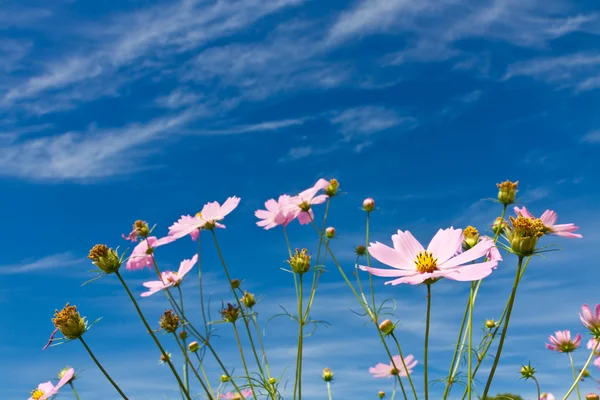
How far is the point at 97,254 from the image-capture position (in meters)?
1.85

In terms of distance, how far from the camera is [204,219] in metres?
2.32

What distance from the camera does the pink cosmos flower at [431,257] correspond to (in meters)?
1.40

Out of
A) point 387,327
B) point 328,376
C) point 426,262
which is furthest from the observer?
point 328,376

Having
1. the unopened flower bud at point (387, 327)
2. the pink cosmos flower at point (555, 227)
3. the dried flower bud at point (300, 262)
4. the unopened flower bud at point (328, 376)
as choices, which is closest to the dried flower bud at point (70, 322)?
the dried flower bud at point (300, 262)

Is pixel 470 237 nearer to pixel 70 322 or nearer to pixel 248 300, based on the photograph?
pixel 248 300

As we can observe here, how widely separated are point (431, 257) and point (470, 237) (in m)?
0.63

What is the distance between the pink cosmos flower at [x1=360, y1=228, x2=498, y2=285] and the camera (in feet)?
4.58

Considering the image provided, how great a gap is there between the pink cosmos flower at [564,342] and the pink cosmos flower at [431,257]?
A: 1.52 m

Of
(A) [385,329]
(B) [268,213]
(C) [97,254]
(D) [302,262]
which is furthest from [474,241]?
(C) [97,254]

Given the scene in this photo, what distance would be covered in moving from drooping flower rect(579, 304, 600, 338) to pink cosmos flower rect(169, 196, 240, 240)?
146cm

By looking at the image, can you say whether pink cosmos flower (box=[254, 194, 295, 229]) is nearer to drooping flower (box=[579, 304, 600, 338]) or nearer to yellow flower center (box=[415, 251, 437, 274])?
yellow flower center (box=[415, 251, 437, 274])

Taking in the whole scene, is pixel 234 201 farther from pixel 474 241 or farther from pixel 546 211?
pixel 546 211

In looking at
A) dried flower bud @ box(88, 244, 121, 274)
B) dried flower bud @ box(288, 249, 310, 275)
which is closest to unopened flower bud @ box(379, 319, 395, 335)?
dried flower bud @ box(288, 249, 310, 275)

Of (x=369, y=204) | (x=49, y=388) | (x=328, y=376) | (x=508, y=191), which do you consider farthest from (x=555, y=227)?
(x=49, y=388)
